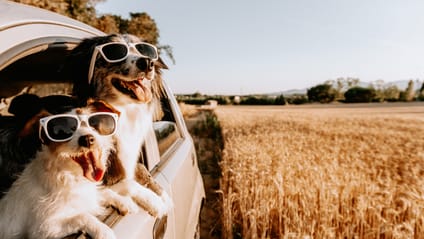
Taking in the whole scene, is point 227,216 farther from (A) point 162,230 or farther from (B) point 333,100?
(B) point 333,100

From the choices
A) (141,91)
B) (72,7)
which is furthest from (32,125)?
(72,7)

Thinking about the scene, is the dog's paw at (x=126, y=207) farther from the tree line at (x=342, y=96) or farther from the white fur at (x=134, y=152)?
the tree line at (x=342, y=96)

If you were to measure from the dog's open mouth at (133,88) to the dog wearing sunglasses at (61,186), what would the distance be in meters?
0.49

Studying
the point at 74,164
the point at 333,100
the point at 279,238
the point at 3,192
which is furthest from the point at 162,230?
the point at 333,100

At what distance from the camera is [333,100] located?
9381 cm

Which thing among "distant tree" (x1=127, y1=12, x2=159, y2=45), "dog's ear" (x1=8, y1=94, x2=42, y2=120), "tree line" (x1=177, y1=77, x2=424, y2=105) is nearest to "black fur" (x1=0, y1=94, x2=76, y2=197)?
"dog's ear" (x1=8, y1=94, x2=42, y2=120)

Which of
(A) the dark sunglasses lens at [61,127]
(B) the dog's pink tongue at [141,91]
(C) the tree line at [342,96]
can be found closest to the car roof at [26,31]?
(A) the dark sunglasses lens at [61,127]

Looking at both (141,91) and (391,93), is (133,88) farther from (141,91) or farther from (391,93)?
(391,93)

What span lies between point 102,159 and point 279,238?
3243mm

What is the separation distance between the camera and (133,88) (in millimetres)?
2094

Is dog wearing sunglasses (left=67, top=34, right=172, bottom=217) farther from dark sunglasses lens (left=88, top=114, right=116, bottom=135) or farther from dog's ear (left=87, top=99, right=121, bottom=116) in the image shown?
dark sunglasses lens (left=88, top=114, right=116, bottom=135)

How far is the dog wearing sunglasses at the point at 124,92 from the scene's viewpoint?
1825 millimetres

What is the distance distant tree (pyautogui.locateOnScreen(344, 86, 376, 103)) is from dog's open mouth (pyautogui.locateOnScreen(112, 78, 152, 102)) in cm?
9129

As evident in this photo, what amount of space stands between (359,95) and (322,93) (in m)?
10.5
